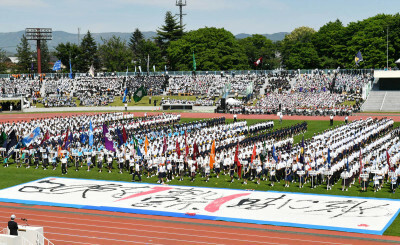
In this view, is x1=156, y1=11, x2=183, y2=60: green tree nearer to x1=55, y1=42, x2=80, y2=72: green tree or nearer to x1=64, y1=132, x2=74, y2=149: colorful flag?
x1=55, y1=42, x2=80, y2=72: green tree

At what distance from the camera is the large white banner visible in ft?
61.6

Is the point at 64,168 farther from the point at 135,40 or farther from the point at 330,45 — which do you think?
the point at 135,40

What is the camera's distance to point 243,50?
96.5 metres

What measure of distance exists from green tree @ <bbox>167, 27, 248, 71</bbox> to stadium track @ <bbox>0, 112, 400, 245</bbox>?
6872cm

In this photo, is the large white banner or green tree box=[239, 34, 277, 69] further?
green tree box=[239, 34, 277, 69]

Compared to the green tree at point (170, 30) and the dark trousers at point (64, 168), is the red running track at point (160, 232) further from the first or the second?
the green tree at point (170, 30)

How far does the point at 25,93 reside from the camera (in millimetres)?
74375

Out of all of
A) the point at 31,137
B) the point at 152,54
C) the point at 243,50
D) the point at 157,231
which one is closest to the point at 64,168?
the point at 31,137

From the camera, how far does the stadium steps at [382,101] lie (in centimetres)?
5894

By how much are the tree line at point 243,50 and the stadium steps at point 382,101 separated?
9364 mm

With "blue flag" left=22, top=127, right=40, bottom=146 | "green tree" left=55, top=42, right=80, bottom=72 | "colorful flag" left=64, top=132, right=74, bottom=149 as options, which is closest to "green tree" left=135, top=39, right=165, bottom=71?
"green tree" left=55, top=42, right=80, bottom=72

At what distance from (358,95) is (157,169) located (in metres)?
42.5

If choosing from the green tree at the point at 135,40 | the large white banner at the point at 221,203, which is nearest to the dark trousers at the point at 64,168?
the large white banner at the point at 221,203

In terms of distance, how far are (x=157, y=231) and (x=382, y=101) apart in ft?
159
